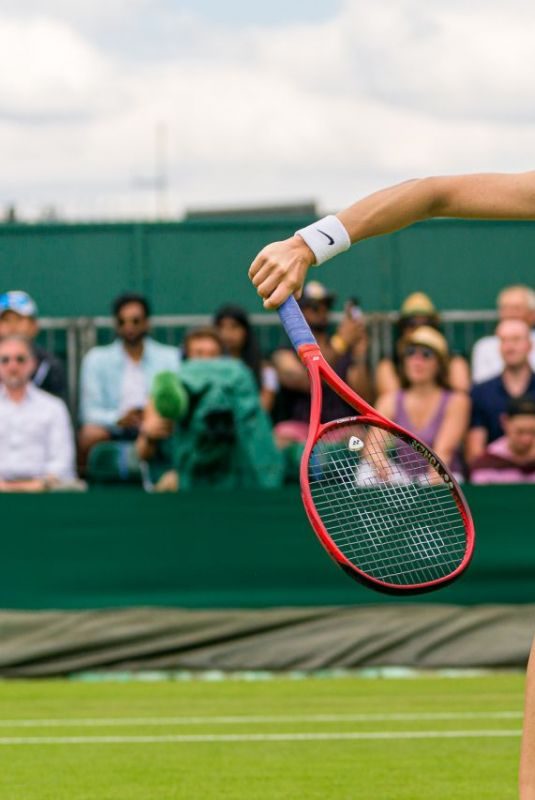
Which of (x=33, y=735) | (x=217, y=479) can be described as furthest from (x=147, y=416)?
(x=33, y=735)

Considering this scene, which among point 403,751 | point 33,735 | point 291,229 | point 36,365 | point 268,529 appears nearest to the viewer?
point 403,751

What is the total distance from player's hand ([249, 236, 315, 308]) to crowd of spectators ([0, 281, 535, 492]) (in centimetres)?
525

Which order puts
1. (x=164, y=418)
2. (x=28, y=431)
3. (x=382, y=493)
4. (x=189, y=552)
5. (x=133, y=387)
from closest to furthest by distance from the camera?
1. (x=382, y=493)
2. (x=164, y=418)
3. (x=189, y=552)
4. (x=28, y=431)
5. (x=133, y=387)

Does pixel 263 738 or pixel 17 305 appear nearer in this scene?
pixel 263 738

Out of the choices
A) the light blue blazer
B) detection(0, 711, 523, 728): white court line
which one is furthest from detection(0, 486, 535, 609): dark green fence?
the light blue blazer

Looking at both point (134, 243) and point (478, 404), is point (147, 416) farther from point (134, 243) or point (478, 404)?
point (134, 243)

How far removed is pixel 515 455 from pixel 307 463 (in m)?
5.81

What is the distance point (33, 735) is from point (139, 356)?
14.4 feet

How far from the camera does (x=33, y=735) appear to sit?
7.32m

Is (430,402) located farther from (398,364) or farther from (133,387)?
(133,387)

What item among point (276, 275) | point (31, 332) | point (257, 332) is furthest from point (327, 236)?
point (257, 332)

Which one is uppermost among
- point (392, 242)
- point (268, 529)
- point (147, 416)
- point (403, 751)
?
point (392, 242)

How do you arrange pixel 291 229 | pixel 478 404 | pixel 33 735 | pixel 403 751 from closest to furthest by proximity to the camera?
pixel 403 751 < pixel 33 735 < pixel 478 404 < pixel 291 229

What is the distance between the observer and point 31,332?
11.5 metres
